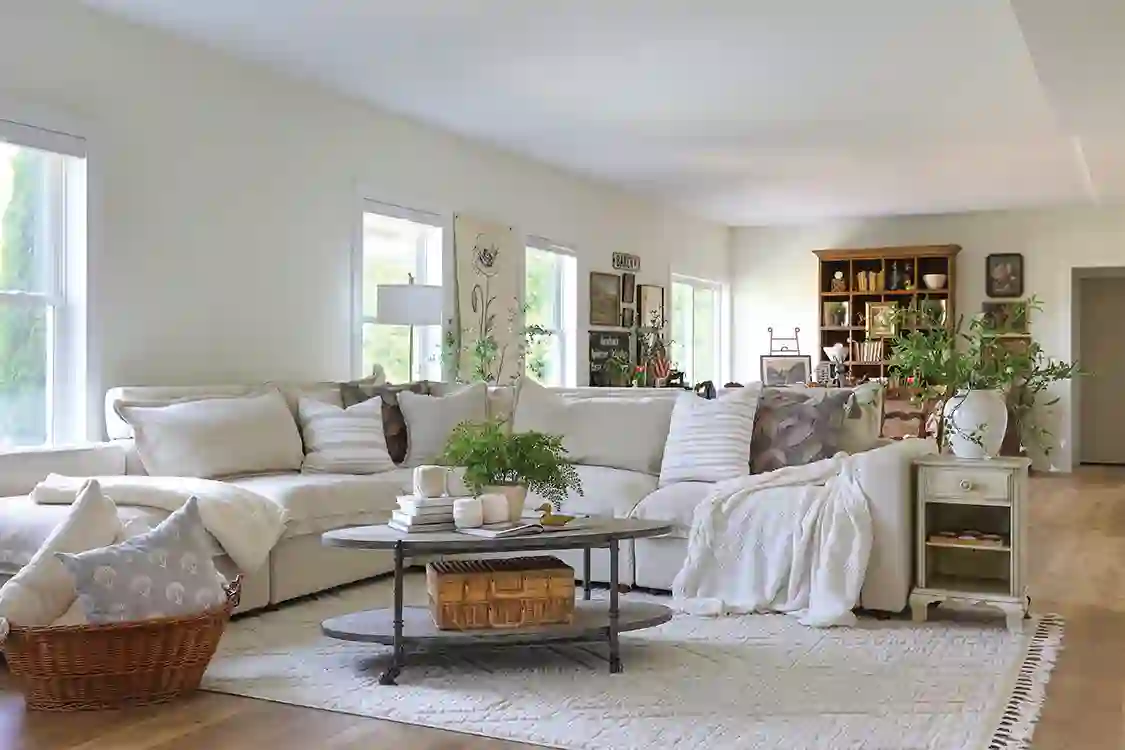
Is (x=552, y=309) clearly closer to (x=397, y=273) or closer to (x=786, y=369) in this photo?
(x=397, y=273)

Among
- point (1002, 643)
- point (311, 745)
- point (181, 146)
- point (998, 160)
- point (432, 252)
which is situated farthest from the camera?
point (998, 160)

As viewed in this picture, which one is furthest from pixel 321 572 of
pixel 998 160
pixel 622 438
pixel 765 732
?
pixel 998 160

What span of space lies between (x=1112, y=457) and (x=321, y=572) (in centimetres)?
961

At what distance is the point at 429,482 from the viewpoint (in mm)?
3912

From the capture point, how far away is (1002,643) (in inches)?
166

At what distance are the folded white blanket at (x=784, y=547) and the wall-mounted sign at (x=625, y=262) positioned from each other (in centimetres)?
549

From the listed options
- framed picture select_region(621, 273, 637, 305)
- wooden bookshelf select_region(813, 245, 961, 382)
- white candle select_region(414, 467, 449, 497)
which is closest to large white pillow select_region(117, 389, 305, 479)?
white candle select_region(414, 467, 449, 497)

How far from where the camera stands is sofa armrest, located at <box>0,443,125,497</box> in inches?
176

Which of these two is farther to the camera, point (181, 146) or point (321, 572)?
point (181, 146)

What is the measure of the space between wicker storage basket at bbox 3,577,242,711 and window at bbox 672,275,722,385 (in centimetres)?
852

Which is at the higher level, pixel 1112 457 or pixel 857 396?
pixel 857 396

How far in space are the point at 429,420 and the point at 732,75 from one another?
2398mm

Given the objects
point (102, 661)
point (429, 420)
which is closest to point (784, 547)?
point (429, 420)

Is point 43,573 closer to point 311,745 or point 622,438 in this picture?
point 311,745
